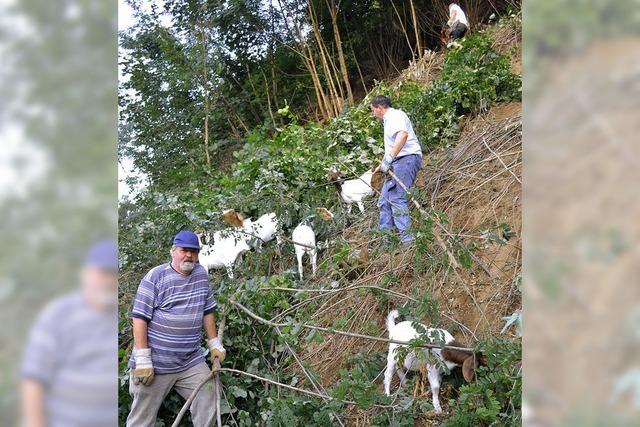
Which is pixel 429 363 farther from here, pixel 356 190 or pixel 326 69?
pixel 326 69

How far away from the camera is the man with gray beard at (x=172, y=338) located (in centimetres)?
414

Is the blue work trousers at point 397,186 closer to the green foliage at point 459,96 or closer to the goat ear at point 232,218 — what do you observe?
the goat ear at point 232,218

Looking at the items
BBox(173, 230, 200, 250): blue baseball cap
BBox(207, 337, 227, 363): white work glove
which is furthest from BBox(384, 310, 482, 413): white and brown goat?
BBox(173, 230, 200, 250): blue baseball cap

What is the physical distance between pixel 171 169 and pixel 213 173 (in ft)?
3.37

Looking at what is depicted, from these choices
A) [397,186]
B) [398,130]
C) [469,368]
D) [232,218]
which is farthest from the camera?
[232,218]

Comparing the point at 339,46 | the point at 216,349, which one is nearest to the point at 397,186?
the point at 216,349
